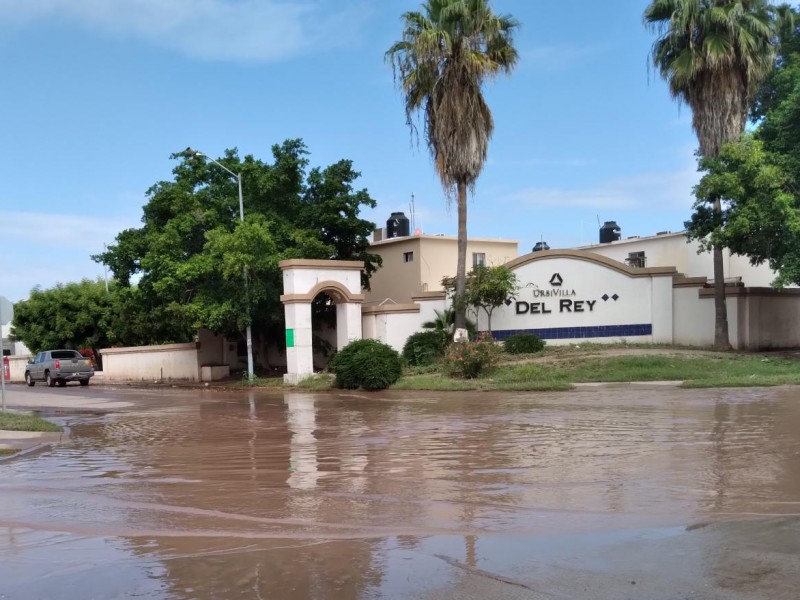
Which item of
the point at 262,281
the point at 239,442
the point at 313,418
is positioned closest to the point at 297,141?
the point at 262,281

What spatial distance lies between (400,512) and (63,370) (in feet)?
102

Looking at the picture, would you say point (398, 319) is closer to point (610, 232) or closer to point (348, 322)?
point (348, 322)

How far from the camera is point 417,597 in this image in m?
4.89

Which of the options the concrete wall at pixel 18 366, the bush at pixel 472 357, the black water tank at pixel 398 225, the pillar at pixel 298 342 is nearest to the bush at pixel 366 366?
the bush at pixel 472 357

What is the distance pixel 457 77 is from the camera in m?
26.0

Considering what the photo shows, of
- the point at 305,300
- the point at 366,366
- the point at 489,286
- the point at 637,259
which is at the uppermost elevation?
the point at 637,259

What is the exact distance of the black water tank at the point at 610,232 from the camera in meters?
46.5

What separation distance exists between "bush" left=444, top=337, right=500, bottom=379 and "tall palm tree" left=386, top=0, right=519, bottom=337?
11.1 ft

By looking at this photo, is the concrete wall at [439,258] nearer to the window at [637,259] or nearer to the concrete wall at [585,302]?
the concrete wall at [585,302]

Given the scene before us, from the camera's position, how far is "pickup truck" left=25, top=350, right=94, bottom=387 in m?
34.0

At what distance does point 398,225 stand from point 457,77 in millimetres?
18746

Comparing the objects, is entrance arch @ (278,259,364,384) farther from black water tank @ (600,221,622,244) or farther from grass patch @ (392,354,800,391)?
black water tank @ (600,221,622,244)

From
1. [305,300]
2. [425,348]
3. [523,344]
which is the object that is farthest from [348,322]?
[523,344]

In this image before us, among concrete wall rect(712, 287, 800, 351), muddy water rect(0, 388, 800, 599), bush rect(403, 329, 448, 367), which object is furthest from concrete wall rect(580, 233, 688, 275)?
muddy water rect(0, 388, 800, 599)
